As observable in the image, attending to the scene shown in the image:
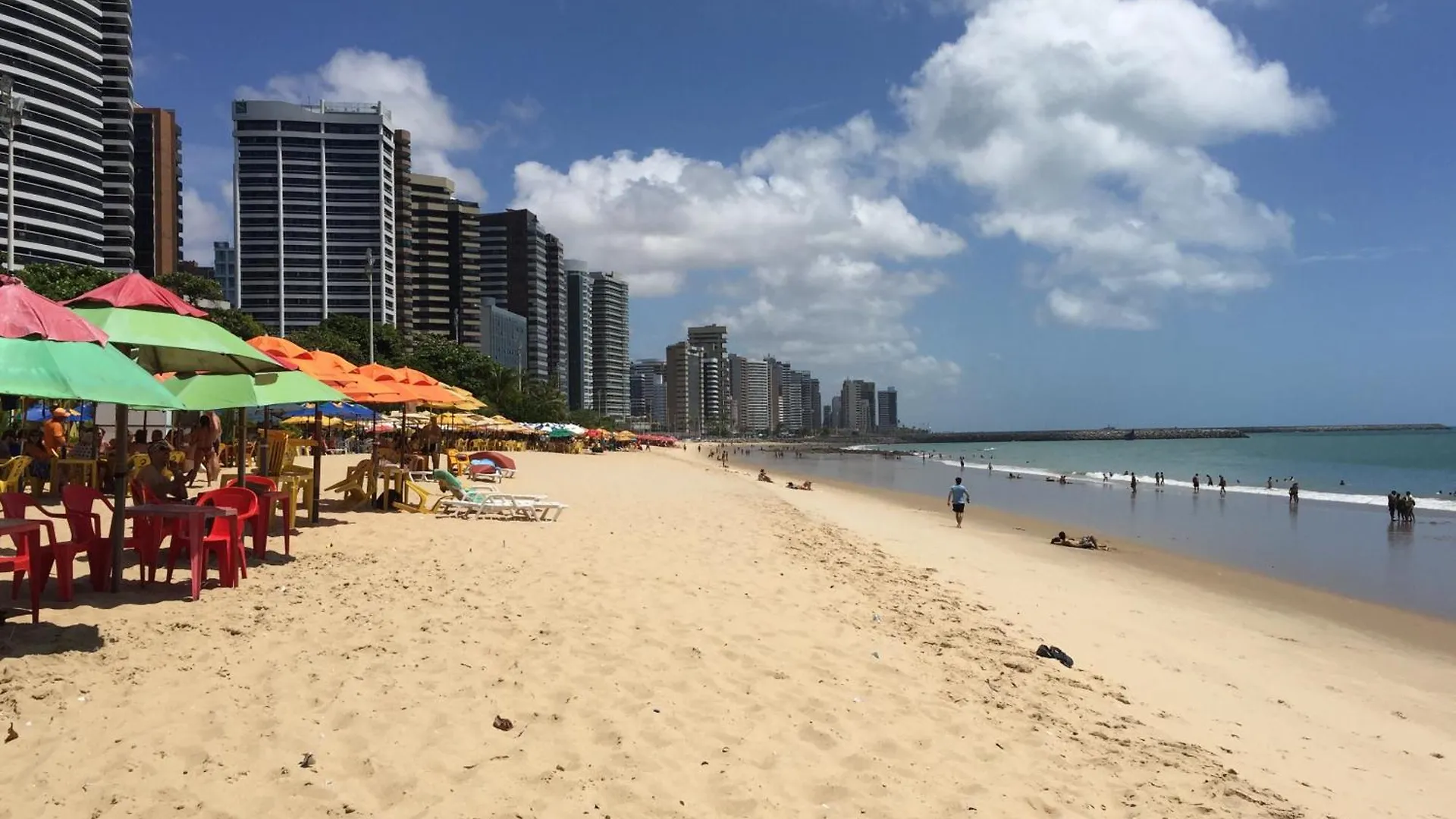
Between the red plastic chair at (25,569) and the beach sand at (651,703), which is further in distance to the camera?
the red plastic chair at (25,569)

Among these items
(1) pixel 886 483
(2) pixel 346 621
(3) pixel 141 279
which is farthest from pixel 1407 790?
(1) pixel 886 483

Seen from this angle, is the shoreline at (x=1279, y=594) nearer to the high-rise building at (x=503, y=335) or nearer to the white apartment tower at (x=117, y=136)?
the white apartment tower at (x=117, y=136)

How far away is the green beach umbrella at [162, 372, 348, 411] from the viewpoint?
25.9 feet

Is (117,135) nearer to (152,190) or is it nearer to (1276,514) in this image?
(152,190)

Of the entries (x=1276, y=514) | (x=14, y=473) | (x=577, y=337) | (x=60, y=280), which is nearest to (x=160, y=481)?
(x=14, y=473)

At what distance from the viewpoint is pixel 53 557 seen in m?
5.20

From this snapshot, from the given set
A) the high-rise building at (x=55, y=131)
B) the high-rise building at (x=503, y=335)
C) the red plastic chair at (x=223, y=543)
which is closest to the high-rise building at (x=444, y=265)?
the high-rise building at (x=503, y=335)

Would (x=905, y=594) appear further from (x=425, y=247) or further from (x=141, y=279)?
(x=425, y=247)

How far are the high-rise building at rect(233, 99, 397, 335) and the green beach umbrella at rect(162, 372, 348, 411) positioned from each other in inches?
3698

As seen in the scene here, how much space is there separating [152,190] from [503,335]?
47333 millimetres

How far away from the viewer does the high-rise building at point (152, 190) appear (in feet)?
284

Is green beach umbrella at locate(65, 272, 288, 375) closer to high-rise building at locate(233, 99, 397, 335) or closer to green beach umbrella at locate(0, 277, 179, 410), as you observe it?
green beach umbrella at locate(0, 277, 179, 410)

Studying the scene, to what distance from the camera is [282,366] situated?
23.3 ft

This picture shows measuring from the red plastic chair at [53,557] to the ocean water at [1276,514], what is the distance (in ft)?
52.5
